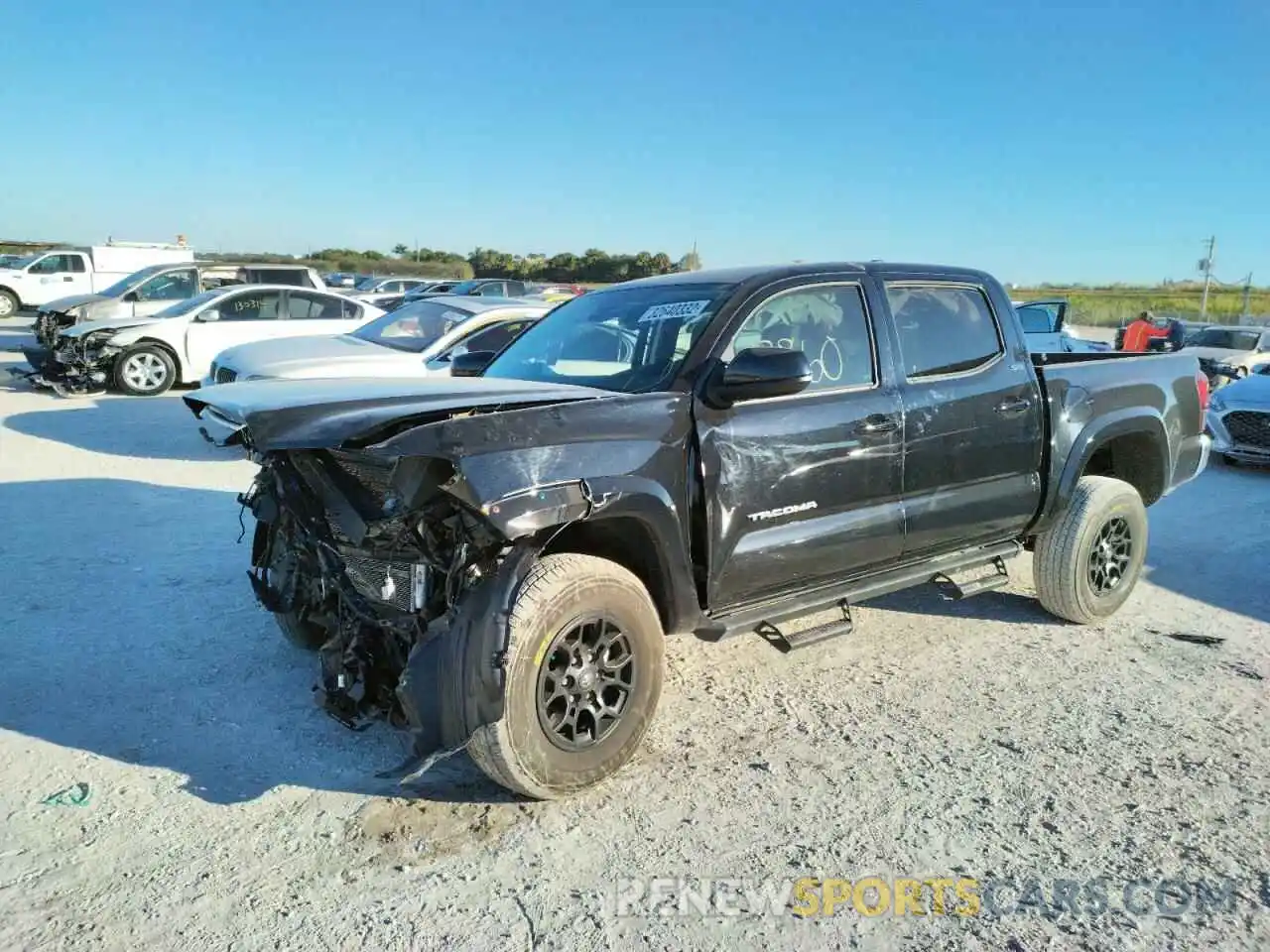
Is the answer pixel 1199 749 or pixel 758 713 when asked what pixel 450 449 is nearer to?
pixel 758 713

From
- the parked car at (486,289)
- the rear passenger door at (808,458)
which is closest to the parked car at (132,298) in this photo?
the parked car at (486,289)

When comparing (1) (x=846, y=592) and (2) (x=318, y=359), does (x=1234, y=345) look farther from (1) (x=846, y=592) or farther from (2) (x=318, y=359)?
(1) (x=846, y=592)

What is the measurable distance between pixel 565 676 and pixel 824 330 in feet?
6.72

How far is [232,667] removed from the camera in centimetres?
446

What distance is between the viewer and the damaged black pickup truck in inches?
125

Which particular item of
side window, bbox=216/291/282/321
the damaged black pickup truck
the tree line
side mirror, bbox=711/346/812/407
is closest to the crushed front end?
side window, bbox=216/291/282/321

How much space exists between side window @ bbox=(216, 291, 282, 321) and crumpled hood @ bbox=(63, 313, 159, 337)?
105 cm

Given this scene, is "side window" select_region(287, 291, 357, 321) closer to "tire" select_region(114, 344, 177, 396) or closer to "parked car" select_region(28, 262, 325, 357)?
"parked car" select_region(28, 262, 325, 357)

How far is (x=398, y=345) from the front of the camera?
1037 cm

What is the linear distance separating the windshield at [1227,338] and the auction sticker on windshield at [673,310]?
22068 millimetres

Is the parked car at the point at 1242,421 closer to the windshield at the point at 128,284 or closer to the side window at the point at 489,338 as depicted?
the side window at the point at 489,338

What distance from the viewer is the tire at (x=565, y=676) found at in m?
3.18

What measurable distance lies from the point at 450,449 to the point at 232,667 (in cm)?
216

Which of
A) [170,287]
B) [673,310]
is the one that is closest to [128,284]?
[170,287]
